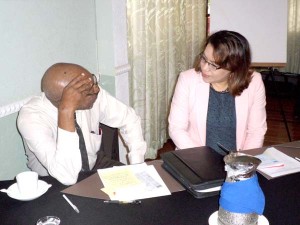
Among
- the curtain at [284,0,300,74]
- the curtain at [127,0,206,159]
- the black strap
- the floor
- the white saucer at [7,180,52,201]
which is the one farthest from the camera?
the curtain at [284,0,300,74]

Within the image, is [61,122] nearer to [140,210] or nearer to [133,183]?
[133,183]

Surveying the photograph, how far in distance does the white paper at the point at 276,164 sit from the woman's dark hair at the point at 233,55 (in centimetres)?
46

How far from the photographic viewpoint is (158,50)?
3.30 metres

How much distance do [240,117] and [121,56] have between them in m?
1.16

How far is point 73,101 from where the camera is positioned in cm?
151

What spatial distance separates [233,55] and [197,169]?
2.50 ft

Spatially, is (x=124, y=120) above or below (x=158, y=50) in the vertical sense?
below

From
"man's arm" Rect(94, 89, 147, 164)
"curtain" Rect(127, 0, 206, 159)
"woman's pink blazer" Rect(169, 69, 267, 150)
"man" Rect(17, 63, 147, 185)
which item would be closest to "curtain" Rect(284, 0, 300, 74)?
"curtain" Rect(127, 0, 206, 159)

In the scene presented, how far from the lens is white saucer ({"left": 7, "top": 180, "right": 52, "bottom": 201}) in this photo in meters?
1.21

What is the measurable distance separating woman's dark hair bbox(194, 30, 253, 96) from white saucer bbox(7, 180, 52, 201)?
1038 millimetres

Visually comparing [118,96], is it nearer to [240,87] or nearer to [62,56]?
[62,56]

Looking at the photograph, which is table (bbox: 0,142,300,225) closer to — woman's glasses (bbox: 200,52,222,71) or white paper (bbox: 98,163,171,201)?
white paper (bbox: 98,163,171,201)

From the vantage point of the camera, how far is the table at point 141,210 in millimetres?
1094

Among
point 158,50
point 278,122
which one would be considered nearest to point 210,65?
point 158,50
